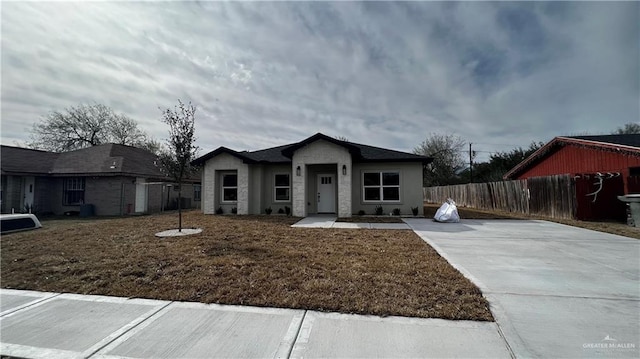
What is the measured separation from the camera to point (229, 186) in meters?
15.6

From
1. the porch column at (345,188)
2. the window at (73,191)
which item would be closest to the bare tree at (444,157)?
→ the porch column at (345,188)

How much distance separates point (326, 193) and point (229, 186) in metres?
5.62

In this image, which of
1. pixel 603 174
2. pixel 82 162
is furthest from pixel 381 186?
pixel 82 162

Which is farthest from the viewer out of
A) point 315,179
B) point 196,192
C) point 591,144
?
point 196,192

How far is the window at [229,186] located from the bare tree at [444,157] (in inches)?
1160

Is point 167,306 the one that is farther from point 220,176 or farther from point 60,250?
point 220,176

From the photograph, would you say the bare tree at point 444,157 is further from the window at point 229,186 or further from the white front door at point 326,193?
the window at point 229,186

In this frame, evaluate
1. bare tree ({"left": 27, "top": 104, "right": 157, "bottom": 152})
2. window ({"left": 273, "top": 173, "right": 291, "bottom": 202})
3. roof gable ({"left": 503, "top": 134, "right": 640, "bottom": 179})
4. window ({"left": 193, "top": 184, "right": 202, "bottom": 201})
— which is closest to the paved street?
window ({"left": 273, "top": 173, "right": 291, "bottom": 202})

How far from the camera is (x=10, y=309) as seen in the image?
12.2ft

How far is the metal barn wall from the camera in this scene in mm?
12648

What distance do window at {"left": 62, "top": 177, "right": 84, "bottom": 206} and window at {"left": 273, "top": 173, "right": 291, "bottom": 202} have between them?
41.1 feet

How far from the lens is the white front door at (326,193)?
1516cm

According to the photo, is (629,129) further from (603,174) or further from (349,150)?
(349,150)

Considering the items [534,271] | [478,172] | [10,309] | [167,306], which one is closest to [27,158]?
[10,309]
